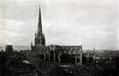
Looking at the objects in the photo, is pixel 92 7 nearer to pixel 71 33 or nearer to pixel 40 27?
pixel 71 33

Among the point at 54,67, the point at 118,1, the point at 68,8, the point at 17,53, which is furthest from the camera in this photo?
the point at 54,67

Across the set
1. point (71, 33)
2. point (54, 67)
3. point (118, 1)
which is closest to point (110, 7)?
point (118, 1)

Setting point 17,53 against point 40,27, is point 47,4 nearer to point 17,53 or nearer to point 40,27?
point 40,27

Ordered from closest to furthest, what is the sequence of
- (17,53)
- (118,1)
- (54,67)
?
1. (118,1)
2. (17,53)
3. (54,67)

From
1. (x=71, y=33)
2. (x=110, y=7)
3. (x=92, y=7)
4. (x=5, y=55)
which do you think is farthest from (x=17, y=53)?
(x=110, y=7)

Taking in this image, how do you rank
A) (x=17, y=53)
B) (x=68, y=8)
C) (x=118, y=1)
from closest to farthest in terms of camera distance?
(x=118, y=1) < (x=68, y=8) < (x=17, y=53)

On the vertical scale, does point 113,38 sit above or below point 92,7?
below

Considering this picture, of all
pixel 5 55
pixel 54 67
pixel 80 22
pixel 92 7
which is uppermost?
pixel 92 7

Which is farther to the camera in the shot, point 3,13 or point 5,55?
point 5,55


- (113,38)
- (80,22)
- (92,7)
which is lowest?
(113,38)
